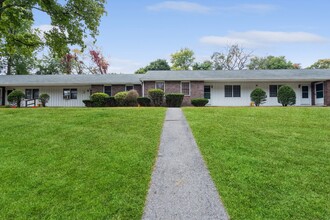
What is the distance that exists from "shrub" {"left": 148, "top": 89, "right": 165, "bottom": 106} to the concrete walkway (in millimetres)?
13584

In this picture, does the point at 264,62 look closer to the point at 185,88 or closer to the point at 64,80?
the point at 185,88

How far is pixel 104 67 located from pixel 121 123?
3601cm

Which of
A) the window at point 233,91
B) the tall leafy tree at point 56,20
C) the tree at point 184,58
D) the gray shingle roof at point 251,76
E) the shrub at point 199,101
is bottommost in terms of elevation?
the shrub at point 199,101

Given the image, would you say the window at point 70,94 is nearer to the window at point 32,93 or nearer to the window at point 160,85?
the window at point 32,93

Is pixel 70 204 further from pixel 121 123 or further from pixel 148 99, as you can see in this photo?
pixel 148 99

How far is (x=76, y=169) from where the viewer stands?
5992mm

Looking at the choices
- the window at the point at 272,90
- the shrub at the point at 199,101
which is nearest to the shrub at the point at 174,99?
the shrub at the point at 199,101

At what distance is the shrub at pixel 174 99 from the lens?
20938 mm

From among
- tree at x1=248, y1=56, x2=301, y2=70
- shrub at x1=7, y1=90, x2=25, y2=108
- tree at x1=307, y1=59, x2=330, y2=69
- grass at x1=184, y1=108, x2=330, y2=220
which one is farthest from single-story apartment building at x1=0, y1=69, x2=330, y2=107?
tree at x1=307, y1=59, x2=330, y2=69

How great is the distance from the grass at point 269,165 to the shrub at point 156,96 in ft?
34.3

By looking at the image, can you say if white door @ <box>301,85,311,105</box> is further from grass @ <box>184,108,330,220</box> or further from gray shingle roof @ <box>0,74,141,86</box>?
gray shingle roof @ <box>0,74,141,86</box>

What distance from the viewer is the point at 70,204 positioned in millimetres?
4531

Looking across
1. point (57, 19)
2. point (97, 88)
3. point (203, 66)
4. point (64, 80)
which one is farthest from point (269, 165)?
point (203, 66)

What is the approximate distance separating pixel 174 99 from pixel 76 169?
15.4 meters
